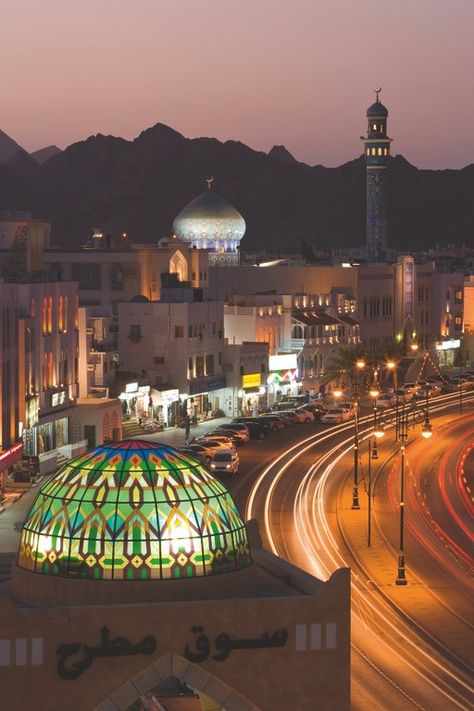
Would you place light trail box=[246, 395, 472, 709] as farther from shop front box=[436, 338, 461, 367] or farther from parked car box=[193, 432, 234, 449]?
shop front box=[436, 338, 461, 367]

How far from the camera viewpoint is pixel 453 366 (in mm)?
162500

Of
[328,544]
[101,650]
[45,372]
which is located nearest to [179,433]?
[45,372]

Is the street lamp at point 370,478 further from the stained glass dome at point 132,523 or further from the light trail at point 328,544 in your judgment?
the stained glass dome at point 132,523

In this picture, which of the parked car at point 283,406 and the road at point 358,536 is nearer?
the road at point 358,536

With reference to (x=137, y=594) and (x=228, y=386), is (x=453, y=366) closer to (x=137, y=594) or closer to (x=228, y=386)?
(x=228, y=386)

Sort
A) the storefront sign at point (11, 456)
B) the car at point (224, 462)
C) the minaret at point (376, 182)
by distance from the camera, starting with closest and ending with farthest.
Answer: the storefront sign at point (11, 456) < the car at point (224, 462) < the minaret at point (376, 182)

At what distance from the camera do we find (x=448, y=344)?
535 ft

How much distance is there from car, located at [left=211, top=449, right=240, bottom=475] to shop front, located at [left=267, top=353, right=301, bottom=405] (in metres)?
36.3

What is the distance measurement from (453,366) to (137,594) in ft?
418

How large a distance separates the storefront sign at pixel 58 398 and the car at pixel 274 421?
57.7ft

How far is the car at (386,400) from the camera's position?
117 meters

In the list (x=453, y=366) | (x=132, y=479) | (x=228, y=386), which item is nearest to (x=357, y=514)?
(x=132, y=479)

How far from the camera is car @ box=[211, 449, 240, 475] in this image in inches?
3250

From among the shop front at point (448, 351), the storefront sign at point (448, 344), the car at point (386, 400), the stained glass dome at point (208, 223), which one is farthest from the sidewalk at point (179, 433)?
the shop front at point (448, 351)
